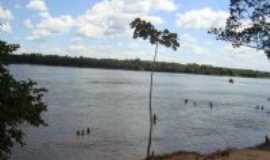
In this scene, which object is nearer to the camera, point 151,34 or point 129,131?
point 151,34

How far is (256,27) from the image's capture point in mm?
19891

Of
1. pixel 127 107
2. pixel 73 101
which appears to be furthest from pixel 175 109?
pixel 73 101

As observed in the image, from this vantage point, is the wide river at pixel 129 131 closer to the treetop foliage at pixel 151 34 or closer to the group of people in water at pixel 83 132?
the group of people in water at pixel 83 132

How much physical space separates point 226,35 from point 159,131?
29212 millimetres

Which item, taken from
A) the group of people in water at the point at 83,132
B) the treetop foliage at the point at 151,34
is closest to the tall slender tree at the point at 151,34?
the treetop foliage at the point at 151,34

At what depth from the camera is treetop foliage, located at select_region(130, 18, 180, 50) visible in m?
32.8

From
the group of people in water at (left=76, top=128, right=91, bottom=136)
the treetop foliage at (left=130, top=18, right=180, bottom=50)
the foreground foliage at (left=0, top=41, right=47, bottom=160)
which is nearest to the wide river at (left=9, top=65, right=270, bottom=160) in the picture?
the group of people in water at (left=76, top=128, right=91, bottom=136)

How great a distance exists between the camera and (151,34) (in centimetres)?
3359

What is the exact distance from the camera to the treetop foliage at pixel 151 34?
3281 centimetres

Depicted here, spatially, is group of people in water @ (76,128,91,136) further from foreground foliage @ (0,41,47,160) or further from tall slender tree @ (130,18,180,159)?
foreground foliage @ (0,41,47,160)

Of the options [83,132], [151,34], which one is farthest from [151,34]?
[83,132]

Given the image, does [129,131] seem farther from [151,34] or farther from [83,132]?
[151,34]

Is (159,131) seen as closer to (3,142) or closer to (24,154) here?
(24,154)

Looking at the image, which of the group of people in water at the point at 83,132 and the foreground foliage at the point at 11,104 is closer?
the foreground foliage at the point at 11,104
